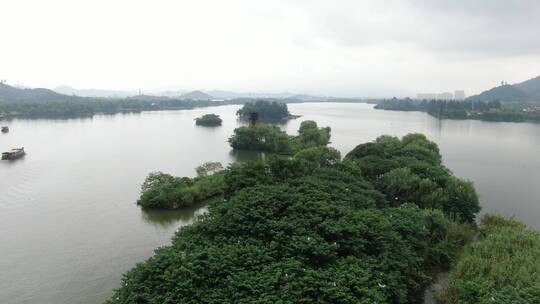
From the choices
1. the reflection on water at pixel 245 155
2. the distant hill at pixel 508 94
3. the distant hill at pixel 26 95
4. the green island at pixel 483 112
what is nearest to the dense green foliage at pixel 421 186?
the reflection on water at pixel 245 155

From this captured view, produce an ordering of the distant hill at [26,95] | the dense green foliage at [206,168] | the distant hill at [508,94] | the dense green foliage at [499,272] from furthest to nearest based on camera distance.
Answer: the distant hill at [508,94]
the distant hill at [26,95]
the dense green foliage at [206,168]
the dense green foliage at [499,272]

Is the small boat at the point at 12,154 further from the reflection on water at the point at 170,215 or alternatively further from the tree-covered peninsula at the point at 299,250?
the tree-covered peninsula at the point at 299,250

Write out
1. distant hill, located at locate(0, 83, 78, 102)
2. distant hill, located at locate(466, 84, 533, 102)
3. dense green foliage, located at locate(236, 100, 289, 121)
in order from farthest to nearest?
distant hill, located at locate(466, 84, 533, 102) < distant hill, located at locate(0, 83, 78, 102) < dense green foliage, located at locate(236, 100, 289, 121)

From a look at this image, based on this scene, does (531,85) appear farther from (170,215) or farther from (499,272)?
(499,272)

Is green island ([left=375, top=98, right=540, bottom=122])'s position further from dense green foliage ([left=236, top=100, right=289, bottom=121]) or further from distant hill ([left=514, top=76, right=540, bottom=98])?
distant hill ([left=514, top=76, right=540, bottom=98])

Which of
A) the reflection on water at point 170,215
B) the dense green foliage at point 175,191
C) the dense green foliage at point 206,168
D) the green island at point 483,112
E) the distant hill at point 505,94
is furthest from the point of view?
the distant hill at point 505,94

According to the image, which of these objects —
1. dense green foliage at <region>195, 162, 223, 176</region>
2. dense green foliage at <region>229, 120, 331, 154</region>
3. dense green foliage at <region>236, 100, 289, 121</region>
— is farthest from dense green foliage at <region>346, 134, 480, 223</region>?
dense green foliage at <region>236, 100, 289, 121</region>

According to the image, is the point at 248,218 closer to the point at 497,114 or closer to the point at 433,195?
the point at 433,195
